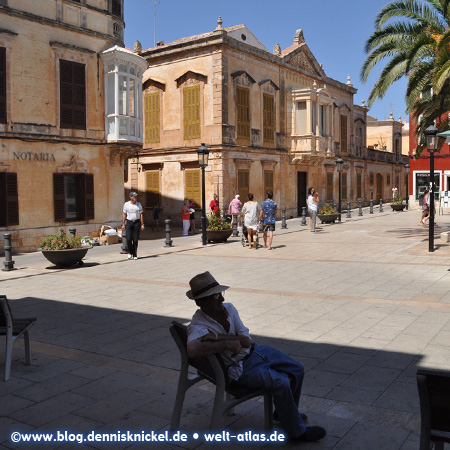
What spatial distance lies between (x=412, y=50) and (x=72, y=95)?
453 inches

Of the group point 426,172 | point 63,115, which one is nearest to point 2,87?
point 63,115

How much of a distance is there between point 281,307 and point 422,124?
42.6ft

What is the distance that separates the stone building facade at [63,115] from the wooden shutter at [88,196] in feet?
0.12

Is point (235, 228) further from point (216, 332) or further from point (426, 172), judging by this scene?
point (426, 172)

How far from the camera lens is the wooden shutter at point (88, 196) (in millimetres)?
19688

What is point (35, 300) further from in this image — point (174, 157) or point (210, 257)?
point (174, 157)

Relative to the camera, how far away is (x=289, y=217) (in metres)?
31.4

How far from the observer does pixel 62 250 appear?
12.7 m

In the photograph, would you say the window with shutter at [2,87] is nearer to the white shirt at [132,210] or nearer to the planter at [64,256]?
the white shirt at [132,210]

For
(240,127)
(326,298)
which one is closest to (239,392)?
(326,298)

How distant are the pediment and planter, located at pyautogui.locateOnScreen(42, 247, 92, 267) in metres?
21.1

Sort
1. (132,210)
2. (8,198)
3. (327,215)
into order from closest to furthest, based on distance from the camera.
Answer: (132,210)
(8,198)
(327,215)

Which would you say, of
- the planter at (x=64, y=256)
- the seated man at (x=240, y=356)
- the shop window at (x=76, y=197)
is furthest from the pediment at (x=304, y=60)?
the seated man at (x=240, y=356)

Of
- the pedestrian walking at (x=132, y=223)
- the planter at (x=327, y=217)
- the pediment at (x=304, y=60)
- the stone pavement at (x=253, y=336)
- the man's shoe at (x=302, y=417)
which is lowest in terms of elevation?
the stone pavement at (x=253, y=336)
